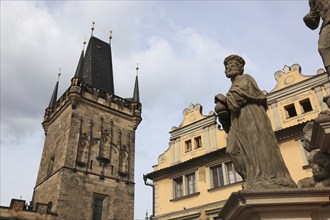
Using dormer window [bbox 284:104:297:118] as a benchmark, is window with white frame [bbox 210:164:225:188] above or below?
A: below

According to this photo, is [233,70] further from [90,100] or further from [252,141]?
[90,100]

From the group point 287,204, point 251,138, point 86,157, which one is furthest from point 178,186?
point 287,204

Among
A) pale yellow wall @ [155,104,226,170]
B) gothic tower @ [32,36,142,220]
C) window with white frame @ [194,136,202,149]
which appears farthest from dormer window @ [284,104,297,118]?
gothic tower @ [32,36,142,220]

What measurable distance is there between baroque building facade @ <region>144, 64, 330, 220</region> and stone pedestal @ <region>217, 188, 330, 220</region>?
367 inches

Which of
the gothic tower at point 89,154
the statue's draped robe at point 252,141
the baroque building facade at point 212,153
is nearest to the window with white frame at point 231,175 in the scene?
the baroque building facade at point 212,153

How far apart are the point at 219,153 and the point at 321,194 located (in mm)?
11399

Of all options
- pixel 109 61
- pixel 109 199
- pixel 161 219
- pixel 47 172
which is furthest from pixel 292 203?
pixel 109 61

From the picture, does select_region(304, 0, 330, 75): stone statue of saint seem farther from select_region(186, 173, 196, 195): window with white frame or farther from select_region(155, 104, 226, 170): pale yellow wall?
select_region(186, 173, 196, 195): window with white frame

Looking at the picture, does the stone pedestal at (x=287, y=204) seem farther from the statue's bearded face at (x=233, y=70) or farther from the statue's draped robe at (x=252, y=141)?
the statue's bearded face at (x=233, y=70)

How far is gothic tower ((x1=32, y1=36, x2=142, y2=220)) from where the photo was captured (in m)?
21.6

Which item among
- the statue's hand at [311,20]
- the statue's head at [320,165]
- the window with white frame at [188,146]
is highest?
the window with white frame at [188,146]

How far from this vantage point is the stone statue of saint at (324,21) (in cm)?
293

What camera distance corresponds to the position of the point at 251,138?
9.82 feet

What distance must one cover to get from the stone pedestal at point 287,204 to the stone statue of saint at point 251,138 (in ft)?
0.68
